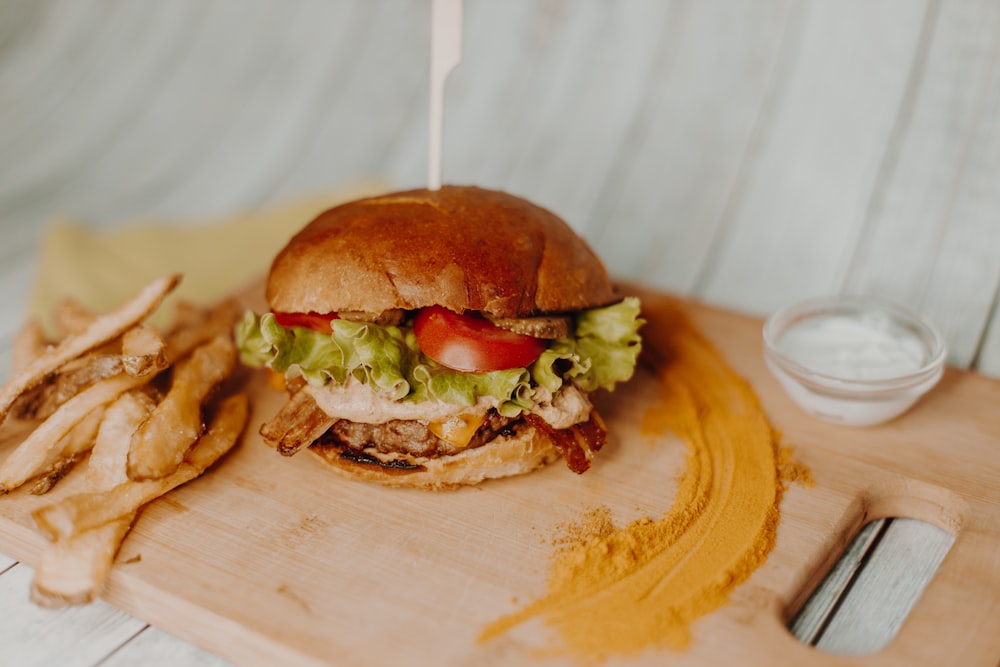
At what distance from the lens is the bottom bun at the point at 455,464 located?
11.1ft

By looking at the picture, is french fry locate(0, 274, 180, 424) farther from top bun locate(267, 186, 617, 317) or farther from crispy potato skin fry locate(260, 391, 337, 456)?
crispy potato skin fry locate(260, 391, 337, 456)

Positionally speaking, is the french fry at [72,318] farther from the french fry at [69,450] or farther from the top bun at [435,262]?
the top bun at [435,262]

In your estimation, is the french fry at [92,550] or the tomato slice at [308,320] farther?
the tomato slice at [308,320]

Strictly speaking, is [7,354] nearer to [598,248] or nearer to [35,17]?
[598,248]

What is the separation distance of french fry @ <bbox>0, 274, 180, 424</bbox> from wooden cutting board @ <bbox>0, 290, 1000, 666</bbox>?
394 millimetres

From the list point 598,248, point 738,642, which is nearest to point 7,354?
point 598,248

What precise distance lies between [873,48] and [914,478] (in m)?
2.95

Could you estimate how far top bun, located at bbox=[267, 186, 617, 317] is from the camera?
3322mm

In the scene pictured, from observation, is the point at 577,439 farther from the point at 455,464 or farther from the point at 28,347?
the point at 28,347

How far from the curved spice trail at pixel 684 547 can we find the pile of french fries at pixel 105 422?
4.13ft

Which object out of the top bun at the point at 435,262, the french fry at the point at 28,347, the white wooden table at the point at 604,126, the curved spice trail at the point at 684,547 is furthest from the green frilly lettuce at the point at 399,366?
the white wooden table at the point at 604,126

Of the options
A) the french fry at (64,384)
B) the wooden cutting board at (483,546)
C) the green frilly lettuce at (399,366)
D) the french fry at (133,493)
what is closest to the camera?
the wooden cutting board at (483,546)

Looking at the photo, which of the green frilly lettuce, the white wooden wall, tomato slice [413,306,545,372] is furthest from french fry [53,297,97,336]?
the white wooden wall

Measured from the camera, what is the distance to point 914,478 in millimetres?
3590
